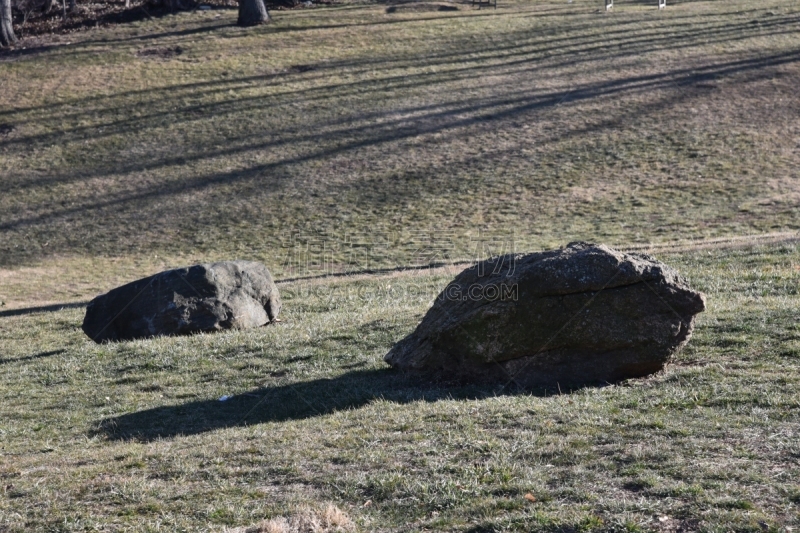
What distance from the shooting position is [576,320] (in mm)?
9508

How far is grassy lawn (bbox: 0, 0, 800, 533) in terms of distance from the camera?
22.2 feet

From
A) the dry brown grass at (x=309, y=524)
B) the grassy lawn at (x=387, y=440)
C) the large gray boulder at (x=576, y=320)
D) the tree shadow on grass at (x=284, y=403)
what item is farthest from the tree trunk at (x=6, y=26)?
the dry brown grass at (x=309, y=524)

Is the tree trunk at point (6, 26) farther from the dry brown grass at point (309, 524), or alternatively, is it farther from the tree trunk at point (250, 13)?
the dry brown grass at point (309, 524)

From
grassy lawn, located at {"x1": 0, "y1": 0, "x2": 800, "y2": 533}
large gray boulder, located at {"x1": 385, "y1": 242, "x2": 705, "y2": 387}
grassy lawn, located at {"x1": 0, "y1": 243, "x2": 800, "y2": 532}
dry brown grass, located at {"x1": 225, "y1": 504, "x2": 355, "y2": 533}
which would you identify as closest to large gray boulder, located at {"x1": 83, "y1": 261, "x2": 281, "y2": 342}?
grassy lawn, located at {"x1": 0, "y1": 0, "x2": 800, "y2": 533}

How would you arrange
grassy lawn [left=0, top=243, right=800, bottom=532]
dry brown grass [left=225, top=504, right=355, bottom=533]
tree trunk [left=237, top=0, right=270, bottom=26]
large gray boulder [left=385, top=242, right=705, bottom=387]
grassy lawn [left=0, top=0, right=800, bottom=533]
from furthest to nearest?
tree trunk [left=237, top=0, right=270, bottom=26] → large gray boulder [left=385, top=242, right=705, bottom=387] → grassy lawn [left=0, top=0, right=800, bottom=533] → grassy lawn [left=0, top=243, right=800, bottom=532] → dry brown grass [left=225, top=504, right=355, bottom=533]

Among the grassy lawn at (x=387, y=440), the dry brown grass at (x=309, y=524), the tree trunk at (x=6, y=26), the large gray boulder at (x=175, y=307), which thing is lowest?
the large gray boulder at (x=175, y=307)

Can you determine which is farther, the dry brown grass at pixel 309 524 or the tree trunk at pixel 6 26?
the tree trunk at pixel 6 26

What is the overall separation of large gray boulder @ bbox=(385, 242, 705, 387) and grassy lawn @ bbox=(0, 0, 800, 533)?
1.49ft

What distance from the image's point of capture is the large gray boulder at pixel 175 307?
1461cm

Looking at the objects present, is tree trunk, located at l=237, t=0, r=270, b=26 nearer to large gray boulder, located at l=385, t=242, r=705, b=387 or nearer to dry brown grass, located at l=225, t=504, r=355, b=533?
large gray boulder, located at l=385, t=242, r=705, b=387

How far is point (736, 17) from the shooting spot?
45.5 meters

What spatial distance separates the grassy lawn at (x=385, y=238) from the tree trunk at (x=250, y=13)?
3.13 ft

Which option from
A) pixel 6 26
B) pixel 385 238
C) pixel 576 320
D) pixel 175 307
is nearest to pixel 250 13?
pixel 6 26

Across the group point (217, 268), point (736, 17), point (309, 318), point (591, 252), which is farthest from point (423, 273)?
point (736, 17)
